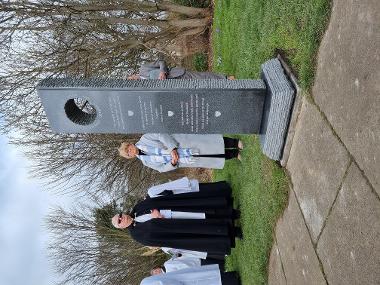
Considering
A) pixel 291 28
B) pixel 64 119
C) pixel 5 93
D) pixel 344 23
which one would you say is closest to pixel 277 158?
pixel 291 28

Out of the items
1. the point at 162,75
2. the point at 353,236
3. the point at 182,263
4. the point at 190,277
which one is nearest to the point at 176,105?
the point at 162,75

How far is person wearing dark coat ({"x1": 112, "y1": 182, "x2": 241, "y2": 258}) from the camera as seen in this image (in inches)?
275

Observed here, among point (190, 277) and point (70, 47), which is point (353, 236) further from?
point (70, 47)

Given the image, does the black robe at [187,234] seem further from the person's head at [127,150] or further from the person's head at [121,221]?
the person's head at [127,150]

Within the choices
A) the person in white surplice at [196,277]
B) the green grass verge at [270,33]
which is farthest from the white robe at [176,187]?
the green grass verge at [270,33]

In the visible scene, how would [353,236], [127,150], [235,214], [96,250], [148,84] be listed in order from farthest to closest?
1. [96,250]
2. [235,214]
3. [127,150]
4. [148,84]
5. [353,236]

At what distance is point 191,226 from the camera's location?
7.11m

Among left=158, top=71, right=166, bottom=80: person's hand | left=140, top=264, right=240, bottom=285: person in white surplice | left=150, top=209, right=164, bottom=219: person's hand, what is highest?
left=158, top=71, right=166, bottom=80: person's hand

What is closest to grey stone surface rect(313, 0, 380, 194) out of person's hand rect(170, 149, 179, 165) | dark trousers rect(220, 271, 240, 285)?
person's hand rect(170, 149, 179, 165)

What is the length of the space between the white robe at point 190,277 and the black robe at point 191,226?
31 cm

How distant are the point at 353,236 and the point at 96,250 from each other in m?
15.4

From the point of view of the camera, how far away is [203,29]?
12219 mm

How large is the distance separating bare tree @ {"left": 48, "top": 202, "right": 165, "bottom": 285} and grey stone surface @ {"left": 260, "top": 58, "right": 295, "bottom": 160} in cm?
1292

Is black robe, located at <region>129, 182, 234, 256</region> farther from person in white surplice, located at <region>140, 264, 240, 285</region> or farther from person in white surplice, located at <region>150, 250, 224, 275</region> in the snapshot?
person in white surplice, located at <region>150, 250, 224, 275</region>
